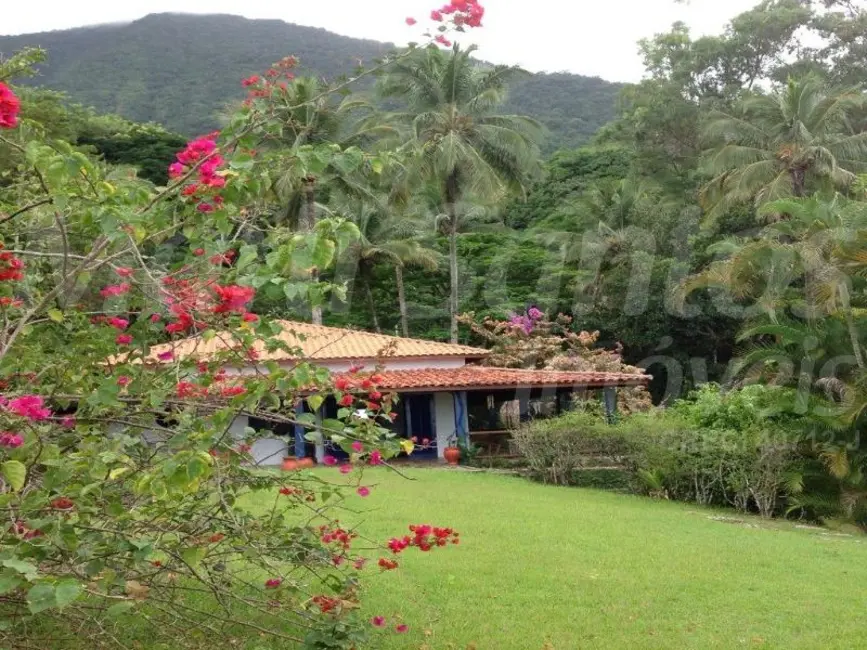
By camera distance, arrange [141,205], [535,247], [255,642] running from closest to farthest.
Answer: [141,205] < [255,642] < [535,247]

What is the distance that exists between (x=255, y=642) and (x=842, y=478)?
38.1 ft

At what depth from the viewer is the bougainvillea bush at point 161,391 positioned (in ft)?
9.74

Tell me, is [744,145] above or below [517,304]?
above

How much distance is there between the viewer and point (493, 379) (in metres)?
21.2

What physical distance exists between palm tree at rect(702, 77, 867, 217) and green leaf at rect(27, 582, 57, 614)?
24.5 metres

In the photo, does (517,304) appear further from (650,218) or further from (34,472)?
(34,472)

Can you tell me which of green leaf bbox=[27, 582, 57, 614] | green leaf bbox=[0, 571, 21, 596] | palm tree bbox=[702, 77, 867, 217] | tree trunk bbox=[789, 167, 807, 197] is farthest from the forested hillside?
green leaf bbox=[27, 582, 57, 614]

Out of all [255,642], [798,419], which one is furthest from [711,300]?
[255,642]

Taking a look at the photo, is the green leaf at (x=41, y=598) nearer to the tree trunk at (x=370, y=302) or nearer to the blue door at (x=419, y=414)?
the blue door at (x=419, y=414)

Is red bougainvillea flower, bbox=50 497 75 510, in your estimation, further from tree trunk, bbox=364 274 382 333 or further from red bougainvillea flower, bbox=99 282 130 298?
tree trunk, bbox=364 274 382 333

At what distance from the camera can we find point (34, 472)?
3822mm

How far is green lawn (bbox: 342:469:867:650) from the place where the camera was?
617 centimetres

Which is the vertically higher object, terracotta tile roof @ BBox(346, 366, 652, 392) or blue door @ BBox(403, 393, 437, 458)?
terracotta tile roof @ BBox(346, 366, 652, 392)

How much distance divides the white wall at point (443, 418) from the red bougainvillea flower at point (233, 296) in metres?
19.1
